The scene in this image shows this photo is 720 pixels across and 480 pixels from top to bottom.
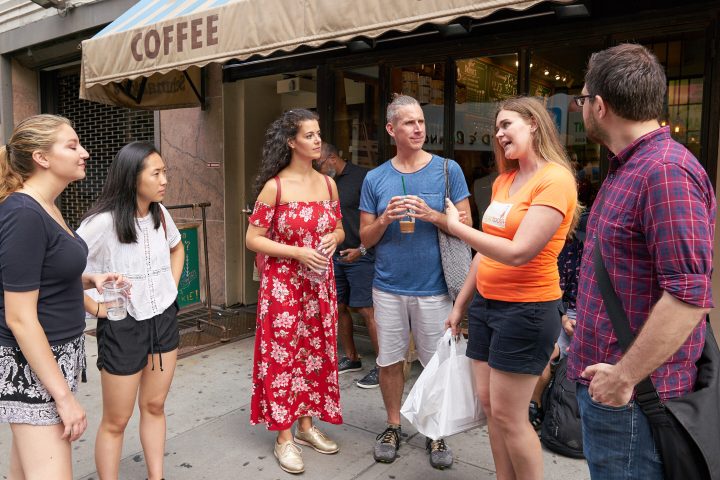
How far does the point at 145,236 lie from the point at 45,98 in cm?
874

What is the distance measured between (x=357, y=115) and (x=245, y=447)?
142 inches

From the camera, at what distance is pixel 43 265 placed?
204 cm

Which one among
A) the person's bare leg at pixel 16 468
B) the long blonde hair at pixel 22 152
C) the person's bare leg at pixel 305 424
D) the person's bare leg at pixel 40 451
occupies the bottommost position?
the person's bare leg at pixel 305 424

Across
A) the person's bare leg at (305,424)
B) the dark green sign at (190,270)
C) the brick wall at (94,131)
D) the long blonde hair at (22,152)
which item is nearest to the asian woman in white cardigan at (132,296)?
the long blonde hair at (22,152)

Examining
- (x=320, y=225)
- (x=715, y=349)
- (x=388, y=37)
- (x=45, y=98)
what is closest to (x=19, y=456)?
(x=320, y=225)

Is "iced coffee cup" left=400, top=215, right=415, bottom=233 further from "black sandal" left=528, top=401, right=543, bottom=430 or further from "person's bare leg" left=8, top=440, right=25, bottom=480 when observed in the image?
"person's bare leg" left=8, top=440, right=25, bottom=480

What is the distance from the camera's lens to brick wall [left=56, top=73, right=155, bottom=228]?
843cm

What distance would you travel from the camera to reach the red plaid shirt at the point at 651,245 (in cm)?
149

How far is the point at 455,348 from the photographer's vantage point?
289cm

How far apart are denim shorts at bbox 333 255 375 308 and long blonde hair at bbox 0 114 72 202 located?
2.94 m

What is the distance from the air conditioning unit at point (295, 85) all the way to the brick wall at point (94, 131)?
214 cm

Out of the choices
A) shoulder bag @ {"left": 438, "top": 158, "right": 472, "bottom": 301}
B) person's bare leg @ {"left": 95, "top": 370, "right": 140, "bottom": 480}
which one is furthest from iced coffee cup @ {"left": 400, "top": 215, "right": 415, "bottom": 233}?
person's bare leg @ {"left": 95, "top": 370, "right": 140, "bottom": 480}

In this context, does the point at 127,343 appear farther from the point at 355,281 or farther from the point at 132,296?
the point at 355,281

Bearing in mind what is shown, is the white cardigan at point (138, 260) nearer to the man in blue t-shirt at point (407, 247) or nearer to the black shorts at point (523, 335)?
the man in blue t-shirt at point (407, 247)
